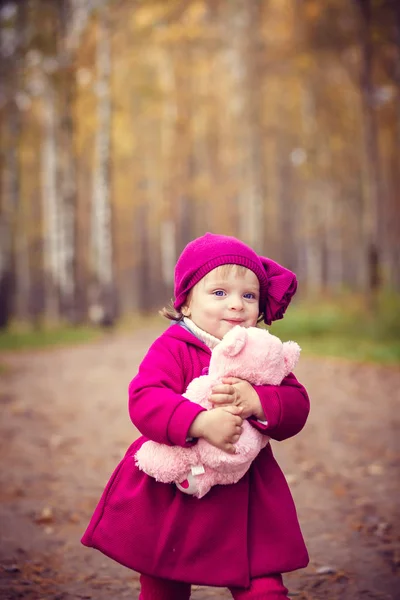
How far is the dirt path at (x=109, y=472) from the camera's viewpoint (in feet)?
11.4

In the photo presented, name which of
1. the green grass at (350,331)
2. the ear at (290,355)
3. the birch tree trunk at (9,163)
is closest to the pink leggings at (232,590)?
the ear at (290,355)

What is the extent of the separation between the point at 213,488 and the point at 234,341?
53 cm

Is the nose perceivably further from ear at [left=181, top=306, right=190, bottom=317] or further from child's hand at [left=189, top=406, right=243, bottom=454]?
child's hand at [left=189, top=406, right=243, bottom=454]

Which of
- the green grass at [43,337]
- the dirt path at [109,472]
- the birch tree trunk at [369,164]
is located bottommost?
the dirt path at [109,472]

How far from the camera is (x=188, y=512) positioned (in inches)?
86.5

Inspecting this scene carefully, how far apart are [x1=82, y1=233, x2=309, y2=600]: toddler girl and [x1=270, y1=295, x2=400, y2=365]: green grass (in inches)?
322

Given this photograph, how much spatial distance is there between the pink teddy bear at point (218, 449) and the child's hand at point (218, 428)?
0.03 m

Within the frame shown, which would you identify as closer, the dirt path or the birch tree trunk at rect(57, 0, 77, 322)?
the dirt path

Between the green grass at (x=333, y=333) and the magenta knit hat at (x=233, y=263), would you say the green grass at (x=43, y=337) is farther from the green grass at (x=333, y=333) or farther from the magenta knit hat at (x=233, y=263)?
the magenta knit hat at (x=233, y=263)

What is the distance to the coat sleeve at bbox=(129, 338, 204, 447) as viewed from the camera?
2.07 meters

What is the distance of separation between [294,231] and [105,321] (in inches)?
817

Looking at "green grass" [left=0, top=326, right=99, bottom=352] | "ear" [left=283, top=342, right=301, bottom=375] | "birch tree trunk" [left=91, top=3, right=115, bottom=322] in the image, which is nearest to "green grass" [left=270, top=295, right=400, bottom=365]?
"green grass" [left=0, top=326, right=99, bottom=352]

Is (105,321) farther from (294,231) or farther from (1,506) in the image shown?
(294,231)

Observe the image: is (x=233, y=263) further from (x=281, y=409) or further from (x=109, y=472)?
(x=109, y=472)
